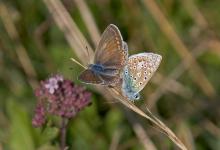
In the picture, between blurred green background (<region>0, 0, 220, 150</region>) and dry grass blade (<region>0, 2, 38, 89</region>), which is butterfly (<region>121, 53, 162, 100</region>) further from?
dry grass blade (<region>0, 2, 38, 89</region>)

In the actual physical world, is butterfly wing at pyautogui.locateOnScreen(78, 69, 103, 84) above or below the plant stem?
above

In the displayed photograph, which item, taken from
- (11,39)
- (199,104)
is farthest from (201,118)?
(11,39)

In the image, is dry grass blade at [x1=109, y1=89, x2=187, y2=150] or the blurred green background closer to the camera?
dry grass blade at [x1=109, y1=89, x2=187, y2=150]

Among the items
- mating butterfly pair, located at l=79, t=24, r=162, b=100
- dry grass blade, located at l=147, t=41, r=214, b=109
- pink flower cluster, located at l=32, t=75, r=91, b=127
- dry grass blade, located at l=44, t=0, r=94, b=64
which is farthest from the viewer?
dry grass blade, located at l=147, t=41, r=214, b=109

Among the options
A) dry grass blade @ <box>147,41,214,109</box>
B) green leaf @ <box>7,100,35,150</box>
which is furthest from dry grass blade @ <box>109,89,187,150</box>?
dry grass blade @ <box>147,41,214,109</box>

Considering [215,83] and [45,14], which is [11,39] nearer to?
[45,14]

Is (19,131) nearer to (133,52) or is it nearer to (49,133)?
(49,133)
